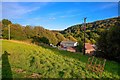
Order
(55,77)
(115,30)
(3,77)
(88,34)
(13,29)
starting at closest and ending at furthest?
(3,77), (55,77), (115,30), (13,29), (88,34)

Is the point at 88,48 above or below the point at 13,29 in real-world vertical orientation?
below

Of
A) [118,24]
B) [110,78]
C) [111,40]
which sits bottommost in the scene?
[110,78]

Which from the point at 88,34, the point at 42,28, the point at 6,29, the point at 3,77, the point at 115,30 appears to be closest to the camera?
the point at 3,77

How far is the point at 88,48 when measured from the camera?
5012 cm

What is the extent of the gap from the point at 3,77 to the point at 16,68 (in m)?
1.97

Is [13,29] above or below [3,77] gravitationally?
above

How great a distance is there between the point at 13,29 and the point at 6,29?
12.6ft

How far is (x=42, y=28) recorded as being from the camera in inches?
2131

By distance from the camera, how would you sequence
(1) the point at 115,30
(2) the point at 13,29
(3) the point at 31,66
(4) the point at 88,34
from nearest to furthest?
(3) the point at 31,66 → (1) the point at 115,30 → (2) the point at 13,29 → (4) the point at 88,34

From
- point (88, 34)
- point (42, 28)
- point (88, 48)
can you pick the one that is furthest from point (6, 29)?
point (88, 34)

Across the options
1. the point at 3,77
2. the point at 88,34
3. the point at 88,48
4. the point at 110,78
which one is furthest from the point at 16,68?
the point at 88,34

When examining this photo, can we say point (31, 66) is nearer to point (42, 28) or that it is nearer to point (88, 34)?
point (42, 28)

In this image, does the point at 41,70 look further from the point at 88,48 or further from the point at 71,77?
the point at 88,48

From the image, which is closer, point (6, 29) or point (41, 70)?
point (41, 70)
